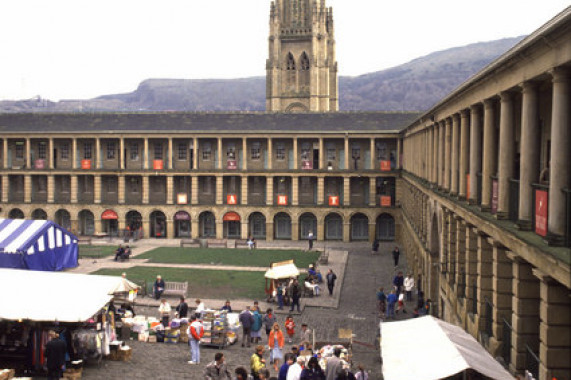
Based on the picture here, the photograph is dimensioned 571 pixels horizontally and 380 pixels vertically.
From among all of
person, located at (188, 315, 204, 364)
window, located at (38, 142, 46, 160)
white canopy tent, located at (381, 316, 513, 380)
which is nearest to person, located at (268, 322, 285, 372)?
person, located at (188, 315, 204, 364)

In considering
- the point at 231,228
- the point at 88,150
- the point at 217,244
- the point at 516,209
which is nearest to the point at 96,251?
the point at 217,244

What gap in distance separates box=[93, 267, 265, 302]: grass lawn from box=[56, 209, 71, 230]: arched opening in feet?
77.0

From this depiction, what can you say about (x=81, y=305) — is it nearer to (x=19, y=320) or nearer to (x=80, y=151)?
(x=19, y=320)

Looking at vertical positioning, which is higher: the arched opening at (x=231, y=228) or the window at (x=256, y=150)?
the window at (x=256, y=150)

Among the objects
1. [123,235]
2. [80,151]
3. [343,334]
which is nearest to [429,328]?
[343,334]

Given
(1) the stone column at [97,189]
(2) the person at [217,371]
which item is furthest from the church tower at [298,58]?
(2) the person at [217,371]

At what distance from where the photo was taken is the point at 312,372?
14953 mm

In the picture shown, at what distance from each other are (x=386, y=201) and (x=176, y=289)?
28.4 m

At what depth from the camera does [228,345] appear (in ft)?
74.7

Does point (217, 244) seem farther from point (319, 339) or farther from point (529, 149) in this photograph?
point (529, 149)

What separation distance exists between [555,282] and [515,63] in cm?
477

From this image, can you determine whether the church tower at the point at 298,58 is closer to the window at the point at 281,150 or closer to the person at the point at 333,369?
the window at the point at 281,150

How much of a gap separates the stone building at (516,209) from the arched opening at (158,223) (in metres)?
39.1

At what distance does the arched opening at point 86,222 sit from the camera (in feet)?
197
